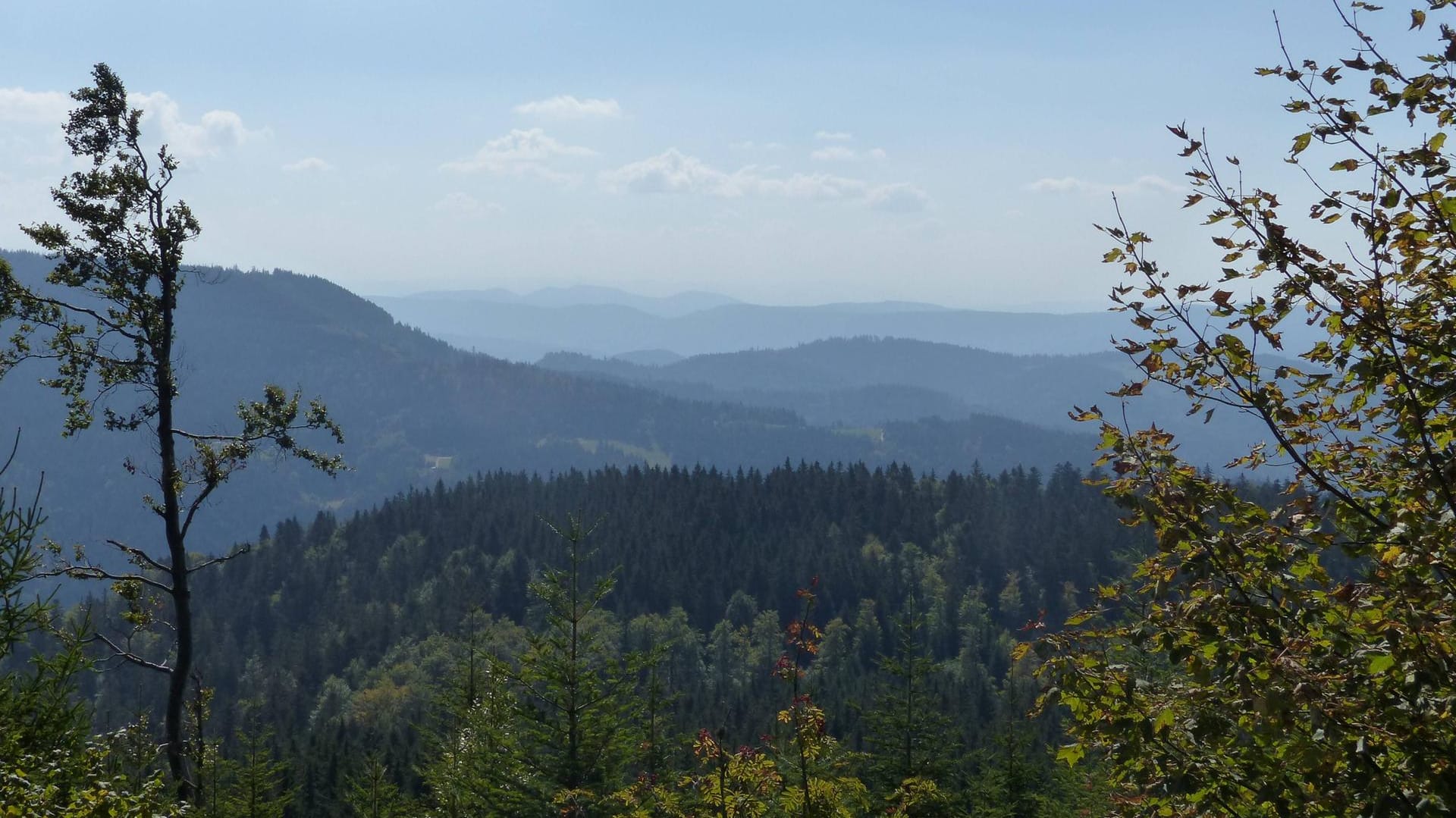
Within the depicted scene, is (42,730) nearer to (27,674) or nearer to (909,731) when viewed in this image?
(27,674)

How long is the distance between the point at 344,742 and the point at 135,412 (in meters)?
91.9

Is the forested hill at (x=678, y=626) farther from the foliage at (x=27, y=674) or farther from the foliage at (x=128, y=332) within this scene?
the foliage at (x=27, y=674)

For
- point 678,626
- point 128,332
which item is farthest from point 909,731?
point 678,626

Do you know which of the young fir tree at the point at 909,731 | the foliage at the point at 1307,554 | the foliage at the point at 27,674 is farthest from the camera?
the young fir tree at the point at 909,731

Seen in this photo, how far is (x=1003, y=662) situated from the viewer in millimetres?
151000

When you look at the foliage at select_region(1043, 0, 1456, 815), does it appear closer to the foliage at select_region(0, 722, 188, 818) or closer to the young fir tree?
the foliage at select_region(0, 722, 188, 818)

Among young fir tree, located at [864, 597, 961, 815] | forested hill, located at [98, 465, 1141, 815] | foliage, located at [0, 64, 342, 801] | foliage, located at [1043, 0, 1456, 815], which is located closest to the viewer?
foliage, located at [1043, 0, 1456, 815]

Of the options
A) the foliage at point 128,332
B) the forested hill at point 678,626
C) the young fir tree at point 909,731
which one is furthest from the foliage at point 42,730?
the forested hill at point 678,626

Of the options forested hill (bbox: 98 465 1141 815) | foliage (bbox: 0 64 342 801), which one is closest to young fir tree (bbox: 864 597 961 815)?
foliage (bbox: 0 64 342 801)

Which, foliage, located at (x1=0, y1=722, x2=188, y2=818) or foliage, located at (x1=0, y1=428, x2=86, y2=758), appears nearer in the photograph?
foliage, located at (x1=0, y1=722, x2=188, y2=818)

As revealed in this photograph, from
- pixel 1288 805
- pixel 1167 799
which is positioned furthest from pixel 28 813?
pixel 1288 805

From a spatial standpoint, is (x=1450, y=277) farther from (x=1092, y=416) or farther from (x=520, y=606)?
(x=520, y=606)

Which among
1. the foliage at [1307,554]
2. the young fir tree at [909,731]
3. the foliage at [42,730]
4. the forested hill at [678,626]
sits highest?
the foliage at [1307,554]

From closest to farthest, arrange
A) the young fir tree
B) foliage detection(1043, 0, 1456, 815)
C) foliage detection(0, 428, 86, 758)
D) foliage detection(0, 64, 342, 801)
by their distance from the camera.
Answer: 1. foliage detection(1043, 0, 1456, 815)
2. foliage detection(0, 428, 86, 758)
3. foliage detection(0, 64, 342, 801)
4. the young fir tree
